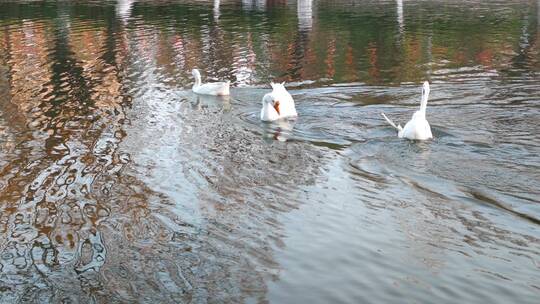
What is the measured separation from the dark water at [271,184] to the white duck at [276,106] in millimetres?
400

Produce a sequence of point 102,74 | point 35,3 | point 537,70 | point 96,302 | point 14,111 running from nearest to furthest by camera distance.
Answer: point 96,302, point 14,111, point 537,70, point 102,74, point 35,3

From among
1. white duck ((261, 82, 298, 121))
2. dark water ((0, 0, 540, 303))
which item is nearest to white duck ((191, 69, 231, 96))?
dark water ((0, 0, 540, 303))

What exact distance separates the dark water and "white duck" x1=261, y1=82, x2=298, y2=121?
1.31 feet

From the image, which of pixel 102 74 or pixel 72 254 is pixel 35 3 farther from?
pixel 72 254

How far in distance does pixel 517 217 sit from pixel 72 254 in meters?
7.19

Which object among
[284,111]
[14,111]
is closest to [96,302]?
[284,111]

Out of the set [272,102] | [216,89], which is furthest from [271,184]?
[216,89]

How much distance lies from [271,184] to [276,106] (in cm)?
541

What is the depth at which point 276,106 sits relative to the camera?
64.8 ft

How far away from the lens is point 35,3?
211ft

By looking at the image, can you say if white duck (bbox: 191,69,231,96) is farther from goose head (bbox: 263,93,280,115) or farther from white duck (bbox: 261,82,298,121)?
goose head (bbox: 263,93,280,115)

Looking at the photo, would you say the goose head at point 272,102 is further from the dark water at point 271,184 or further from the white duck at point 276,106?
A: the dark water at point 271,184

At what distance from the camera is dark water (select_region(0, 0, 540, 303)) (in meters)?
10.7

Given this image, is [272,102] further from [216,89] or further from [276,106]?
[216,89]
